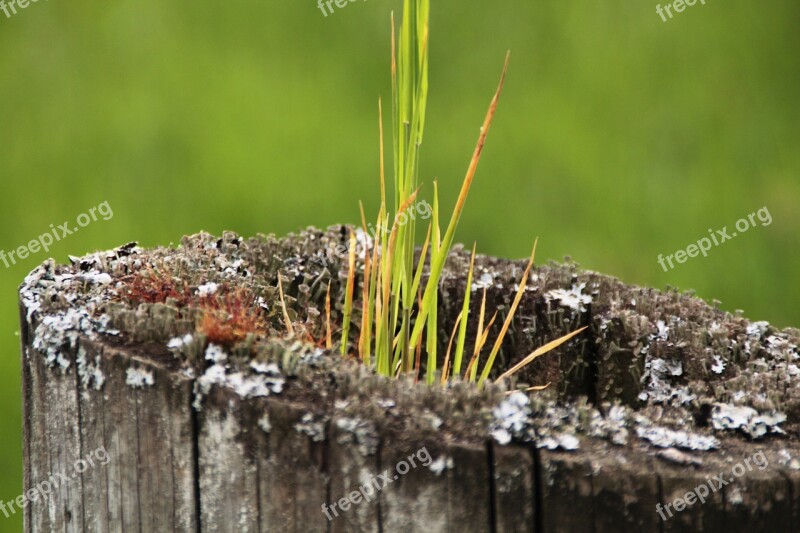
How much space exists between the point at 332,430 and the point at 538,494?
0.39 meters

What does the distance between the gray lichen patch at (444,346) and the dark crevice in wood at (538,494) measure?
0.03 m

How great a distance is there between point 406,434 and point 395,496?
0.37 feet

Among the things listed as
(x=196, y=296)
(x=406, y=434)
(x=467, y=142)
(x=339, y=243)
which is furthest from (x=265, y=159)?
(x=406, y=434)

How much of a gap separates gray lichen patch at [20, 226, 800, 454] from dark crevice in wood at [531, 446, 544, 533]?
0.03 meters

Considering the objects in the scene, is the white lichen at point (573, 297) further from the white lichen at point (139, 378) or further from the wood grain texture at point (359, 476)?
the white lichen at point (139, 378)

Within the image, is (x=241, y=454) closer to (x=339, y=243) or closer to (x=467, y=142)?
(x=339, y=243)

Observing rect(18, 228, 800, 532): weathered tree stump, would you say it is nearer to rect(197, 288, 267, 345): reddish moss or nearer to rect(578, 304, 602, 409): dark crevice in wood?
rect(197, 288, 267, 345): reddish moss

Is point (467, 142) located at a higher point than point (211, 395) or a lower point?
higher

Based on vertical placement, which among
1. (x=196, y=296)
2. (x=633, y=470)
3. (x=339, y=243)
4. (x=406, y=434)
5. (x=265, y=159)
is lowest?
(x=633, y=470)

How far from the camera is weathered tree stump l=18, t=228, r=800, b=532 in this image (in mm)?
1688

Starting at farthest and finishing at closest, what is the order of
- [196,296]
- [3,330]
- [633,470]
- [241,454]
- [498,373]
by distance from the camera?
1. [3,330]
2. [498,373]
3. [196,296]
4. [241,454]
5. [633,470]

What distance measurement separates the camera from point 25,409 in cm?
226

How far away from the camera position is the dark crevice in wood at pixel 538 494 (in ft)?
5.52

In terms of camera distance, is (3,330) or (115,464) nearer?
(115,464)
